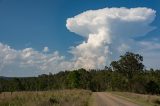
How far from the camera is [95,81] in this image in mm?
159750

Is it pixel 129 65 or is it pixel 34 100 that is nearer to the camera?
pixel 34 100

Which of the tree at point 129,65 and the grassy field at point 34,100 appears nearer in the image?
the grassy field at point 34,100

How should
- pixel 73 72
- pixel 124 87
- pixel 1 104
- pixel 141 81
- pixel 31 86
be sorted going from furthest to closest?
pixel 31 86 < pixel 73 72 < pixel 124 87 < pixel 141 81 < pixel 1 104

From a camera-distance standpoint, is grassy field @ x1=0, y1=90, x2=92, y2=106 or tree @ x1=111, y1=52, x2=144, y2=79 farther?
tree @ x1=111, y1=52, x2=144, y2=79

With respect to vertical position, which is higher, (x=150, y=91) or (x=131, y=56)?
(x=131, y=56)

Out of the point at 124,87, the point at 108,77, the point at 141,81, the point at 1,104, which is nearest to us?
the point at 1,104

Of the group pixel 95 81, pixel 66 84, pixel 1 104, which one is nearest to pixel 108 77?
pixel 95 81

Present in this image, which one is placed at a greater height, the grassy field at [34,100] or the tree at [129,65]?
the tree at [129,65]

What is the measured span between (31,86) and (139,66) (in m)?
71.3

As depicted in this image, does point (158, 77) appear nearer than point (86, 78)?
Yes

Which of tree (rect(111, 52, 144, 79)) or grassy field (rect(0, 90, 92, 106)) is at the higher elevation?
tree (rect(111, 52, 144, 79))

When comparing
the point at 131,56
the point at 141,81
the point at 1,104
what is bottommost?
the point at 1,104

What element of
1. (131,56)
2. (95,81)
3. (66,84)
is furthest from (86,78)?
(131,56)

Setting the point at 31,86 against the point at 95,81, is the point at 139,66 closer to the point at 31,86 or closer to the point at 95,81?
the point at 95,81
